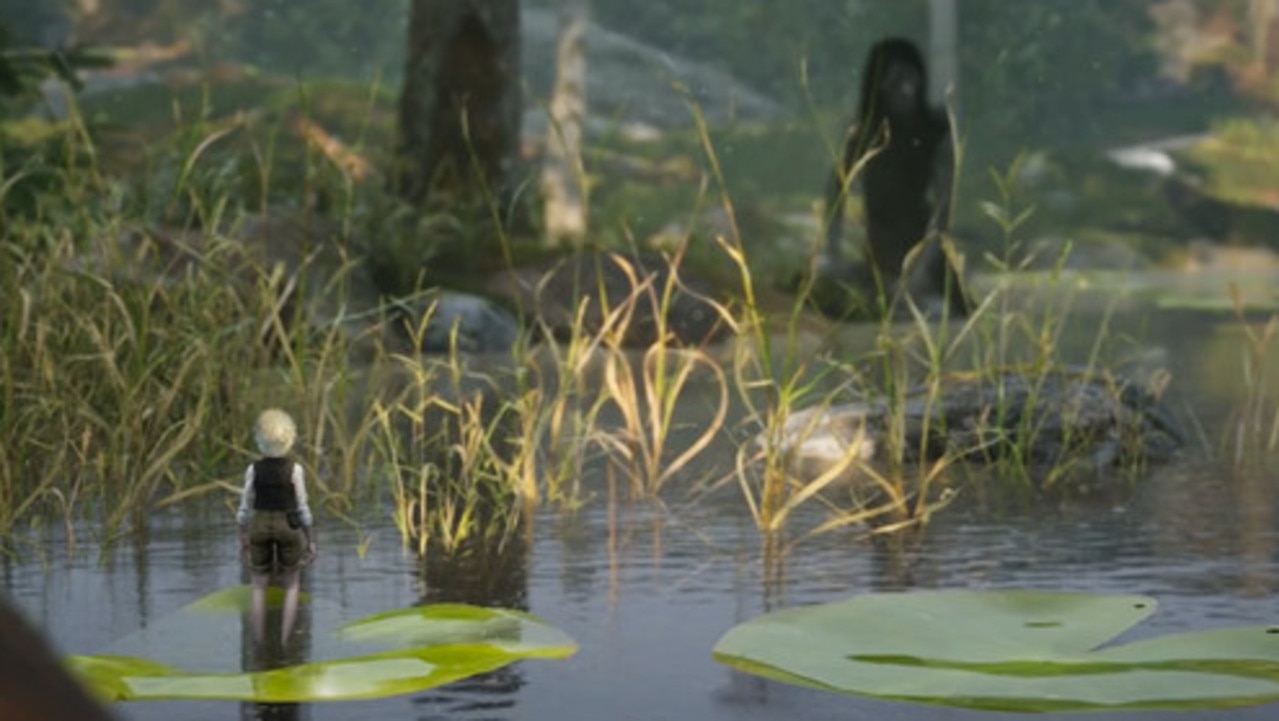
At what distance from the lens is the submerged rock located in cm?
690

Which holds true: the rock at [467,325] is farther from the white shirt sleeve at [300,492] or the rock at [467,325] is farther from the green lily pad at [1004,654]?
the white shirt sleeve at [300,492]

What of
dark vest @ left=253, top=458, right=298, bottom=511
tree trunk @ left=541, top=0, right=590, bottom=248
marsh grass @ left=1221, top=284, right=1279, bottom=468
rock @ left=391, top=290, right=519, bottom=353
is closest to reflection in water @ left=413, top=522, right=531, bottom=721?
dark vest @ left=253, top=458, right=298, bottom=511

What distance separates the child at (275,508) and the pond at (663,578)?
0.18 metres

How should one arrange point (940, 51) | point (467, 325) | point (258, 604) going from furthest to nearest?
point (940, 51), point (467, 325), point (258, 604)

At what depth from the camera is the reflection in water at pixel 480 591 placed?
11.8 ft

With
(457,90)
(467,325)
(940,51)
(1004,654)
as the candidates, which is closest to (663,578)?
(1004,654)

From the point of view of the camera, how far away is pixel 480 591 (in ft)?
15.6

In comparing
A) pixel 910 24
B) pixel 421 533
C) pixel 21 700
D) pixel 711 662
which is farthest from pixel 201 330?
pixel 910 24

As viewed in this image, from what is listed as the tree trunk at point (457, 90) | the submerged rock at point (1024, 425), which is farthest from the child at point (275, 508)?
the tree trunk at point (457, 90)

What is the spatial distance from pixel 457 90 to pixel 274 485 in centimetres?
1183

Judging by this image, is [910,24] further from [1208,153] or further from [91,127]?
[91,127]

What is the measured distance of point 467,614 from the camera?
4.34 meters

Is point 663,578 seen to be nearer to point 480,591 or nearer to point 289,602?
point 480,591

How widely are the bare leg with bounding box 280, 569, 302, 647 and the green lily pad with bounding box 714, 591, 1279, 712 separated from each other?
2.53ft
